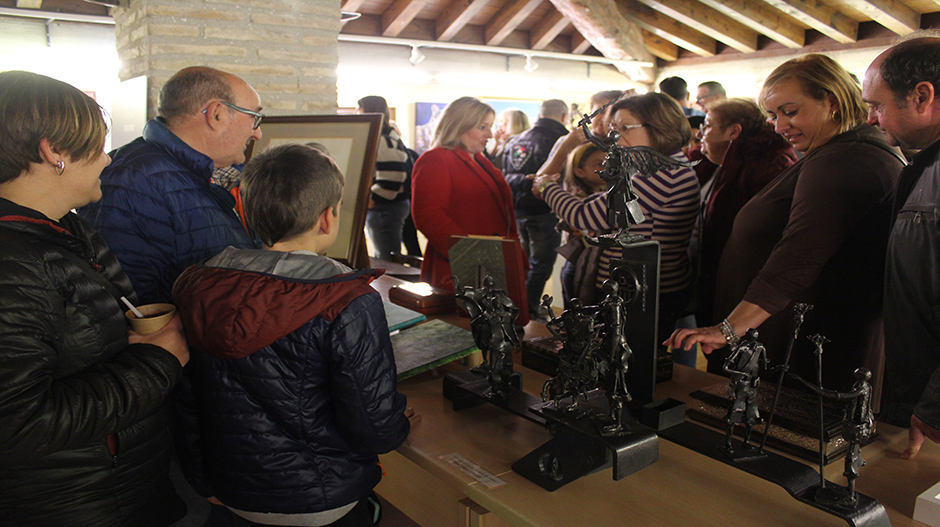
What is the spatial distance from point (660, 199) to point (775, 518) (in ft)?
3.74

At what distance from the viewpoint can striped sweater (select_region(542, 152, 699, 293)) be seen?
77.9 inches

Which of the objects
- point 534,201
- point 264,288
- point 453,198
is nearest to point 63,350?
point 264,288

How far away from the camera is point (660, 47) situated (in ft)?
29.2

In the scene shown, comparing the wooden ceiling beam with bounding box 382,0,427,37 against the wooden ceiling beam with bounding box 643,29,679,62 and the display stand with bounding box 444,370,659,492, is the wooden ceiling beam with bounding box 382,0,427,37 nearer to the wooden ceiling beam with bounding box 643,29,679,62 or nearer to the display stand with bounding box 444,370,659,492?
the wooden ceiling beam with bounding box 643,29,679,62

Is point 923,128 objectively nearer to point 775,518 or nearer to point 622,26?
point 775,518

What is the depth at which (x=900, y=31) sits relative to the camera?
20.8ft

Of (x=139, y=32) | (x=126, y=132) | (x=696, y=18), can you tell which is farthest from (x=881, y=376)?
(x=696, y=18)

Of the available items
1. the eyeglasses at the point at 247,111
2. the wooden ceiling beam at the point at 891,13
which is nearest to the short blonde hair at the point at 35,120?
the eyeglasses at the point at 247,111

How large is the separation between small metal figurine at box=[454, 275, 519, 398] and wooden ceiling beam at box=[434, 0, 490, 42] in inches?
262

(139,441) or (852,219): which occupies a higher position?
(852,219)

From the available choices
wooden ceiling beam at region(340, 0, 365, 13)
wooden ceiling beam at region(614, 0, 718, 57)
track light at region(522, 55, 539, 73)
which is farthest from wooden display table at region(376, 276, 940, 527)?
wooden ceiling beam at region(614, 0, 718, 57)

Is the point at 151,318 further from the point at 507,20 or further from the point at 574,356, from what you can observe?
the point at 507,20

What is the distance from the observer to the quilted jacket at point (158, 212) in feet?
4.88

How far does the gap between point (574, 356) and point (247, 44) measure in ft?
9.46
